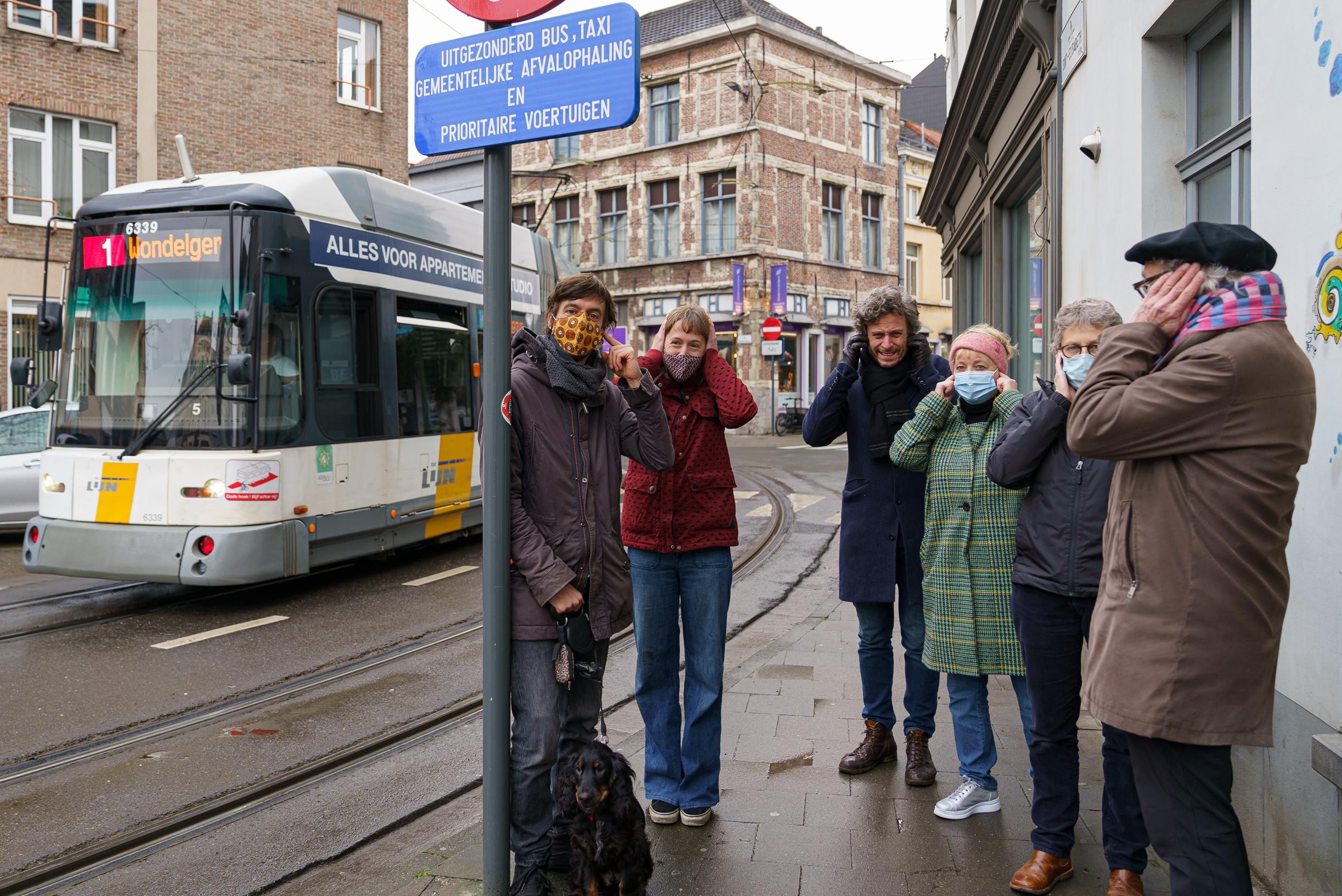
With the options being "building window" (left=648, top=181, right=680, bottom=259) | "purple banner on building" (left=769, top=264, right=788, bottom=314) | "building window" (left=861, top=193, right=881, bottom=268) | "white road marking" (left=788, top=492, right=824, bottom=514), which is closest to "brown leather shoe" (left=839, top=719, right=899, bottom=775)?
"white road marking" (left=788, top=492, right=824, bottom=514)

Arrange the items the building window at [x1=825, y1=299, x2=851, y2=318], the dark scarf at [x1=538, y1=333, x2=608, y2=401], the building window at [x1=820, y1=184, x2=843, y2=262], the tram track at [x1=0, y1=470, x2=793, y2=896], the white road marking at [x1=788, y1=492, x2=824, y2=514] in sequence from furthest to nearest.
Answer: the building window at [x1=820, y1=184, x2=843, y2=262]
the building window at [x1=825, y1=299, x2=851, y2=318]
the white road marking at [x1=788, y1=492, x2=824, y2=514]
the tram track at [x1=0, y1=470, x2=793, y2=896]
the dark scarf at [x1=538, y1=333, x2=608, y2=401]

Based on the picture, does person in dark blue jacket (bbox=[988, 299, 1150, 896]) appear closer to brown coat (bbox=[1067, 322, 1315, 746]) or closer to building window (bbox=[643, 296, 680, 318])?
brown coat (bbox=[1067, 322, 1315, 746])

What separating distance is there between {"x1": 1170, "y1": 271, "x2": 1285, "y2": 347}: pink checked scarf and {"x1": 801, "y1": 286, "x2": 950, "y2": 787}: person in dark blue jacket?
190 centimetres

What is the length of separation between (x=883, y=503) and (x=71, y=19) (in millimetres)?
20015

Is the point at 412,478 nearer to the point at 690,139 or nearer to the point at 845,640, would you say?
the point at 845,640

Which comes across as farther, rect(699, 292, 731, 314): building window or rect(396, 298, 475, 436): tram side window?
rect(699, 292, 731, 314): building window

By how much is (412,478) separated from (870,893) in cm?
713

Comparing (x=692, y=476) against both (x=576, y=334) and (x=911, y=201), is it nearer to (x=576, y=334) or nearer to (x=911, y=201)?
(x=576, y=334)

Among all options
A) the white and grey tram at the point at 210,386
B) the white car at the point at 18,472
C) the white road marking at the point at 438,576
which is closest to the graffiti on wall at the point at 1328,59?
the white and grey tram at the point at 210,386

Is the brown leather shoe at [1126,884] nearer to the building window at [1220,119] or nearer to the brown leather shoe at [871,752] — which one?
the brown leather shoe at [871,752]

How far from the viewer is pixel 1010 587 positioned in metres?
3.80

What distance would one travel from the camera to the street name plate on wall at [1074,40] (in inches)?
243

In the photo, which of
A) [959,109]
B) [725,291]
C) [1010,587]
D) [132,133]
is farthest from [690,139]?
[1010,587]

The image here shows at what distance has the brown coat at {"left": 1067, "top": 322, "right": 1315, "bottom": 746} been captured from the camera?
227 centimetres
